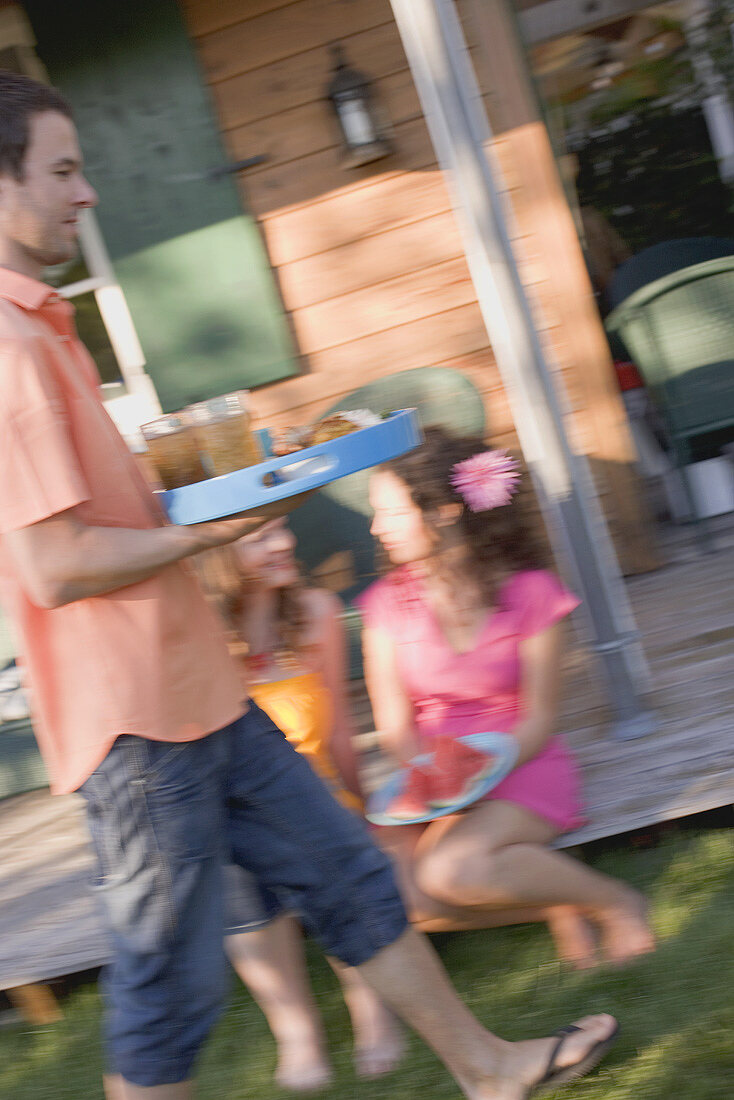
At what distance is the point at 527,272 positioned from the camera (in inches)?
156

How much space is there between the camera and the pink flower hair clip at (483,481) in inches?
89.4

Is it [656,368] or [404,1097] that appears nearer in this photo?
[404,1097]

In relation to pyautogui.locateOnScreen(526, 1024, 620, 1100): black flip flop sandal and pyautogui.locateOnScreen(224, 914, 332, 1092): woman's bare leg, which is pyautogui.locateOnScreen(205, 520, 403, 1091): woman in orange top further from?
pyautogui.locateOnScreen(526, 1024, 620, 1100): black flip flop sandal

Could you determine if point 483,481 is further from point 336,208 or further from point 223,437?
point 336,208

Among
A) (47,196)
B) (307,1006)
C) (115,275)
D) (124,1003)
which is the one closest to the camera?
(47,196)

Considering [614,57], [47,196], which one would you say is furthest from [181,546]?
[614,57]

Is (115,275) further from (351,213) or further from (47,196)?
(47,196)

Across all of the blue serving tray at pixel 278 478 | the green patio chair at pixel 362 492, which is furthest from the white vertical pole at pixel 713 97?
the blue serving tray at pixel 278 478

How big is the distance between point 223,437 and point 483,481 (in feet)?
2.88

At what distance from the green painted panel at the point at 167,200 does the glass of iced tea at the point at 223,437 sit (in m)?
2.44

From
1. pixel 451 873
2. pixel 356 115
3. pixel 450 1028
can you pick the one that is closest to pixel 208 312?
pixel 356 115

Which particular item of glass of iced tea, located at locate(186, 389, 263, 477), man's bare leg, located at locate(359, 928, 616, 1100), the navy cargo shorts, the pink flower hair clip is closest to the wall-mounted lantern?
the pink flower hair clip

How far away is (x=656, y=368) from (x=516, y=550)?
7.05 ft

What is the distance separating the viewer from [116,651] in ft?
4.44
